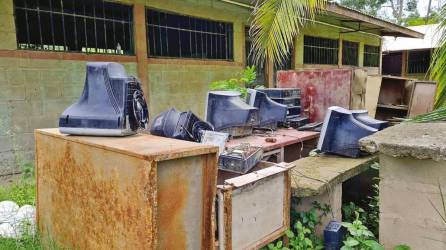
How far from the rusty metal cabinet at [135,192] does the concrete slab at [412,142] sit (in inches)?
44.6

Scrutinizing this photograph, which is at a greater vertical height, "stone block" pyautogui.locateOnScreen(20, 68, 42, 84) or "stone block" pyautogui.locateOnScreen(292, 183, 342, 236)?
"stone block" pyautogui.locateOnScreen(20, 68, 42, 84)

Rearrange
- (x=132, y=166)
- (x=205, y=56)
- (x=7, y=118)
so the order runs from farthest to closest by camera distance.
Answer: (x=205, y=56) < (x=7, y=118) < (x=132, y=166)

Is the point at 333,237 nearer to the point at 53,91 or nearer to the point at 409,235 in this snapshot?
the point at 409,235

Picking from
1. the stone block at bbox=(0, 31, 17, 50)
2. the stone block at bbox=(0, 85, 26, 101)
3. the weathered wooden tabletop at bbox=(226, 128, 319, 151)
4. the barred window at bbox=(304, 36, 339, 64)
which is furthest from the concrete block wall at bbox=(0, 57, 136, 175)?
the barred window at bbox=(304, 36, 339, 64)

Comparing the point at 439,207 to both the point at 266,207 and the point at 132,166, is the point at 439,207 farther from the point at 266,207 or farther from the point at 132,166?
the point at 132,166

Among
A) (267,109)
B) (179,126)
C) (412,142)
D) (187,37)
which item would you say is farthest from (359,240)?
(187,37)

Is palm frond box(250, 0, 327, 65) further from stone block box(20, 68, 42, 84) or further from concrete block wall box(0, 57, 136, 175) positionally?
stone block box(20, 68, 42, 84)

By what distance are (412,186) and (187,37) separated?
232 inches

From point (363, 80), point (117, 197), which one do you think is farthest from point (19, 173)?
point (363, 80)

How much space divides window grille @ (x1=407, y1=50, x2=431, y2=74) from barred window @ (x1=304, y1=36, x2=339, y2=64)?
24.8 ft

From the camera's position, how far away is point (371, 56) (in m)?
15.2

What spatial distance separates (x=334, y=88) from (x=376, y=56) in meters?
12.4

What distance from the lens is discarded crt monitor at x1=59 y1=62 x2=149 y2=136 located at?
6.82ft

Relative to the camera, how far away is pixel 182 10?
712 centimetres
